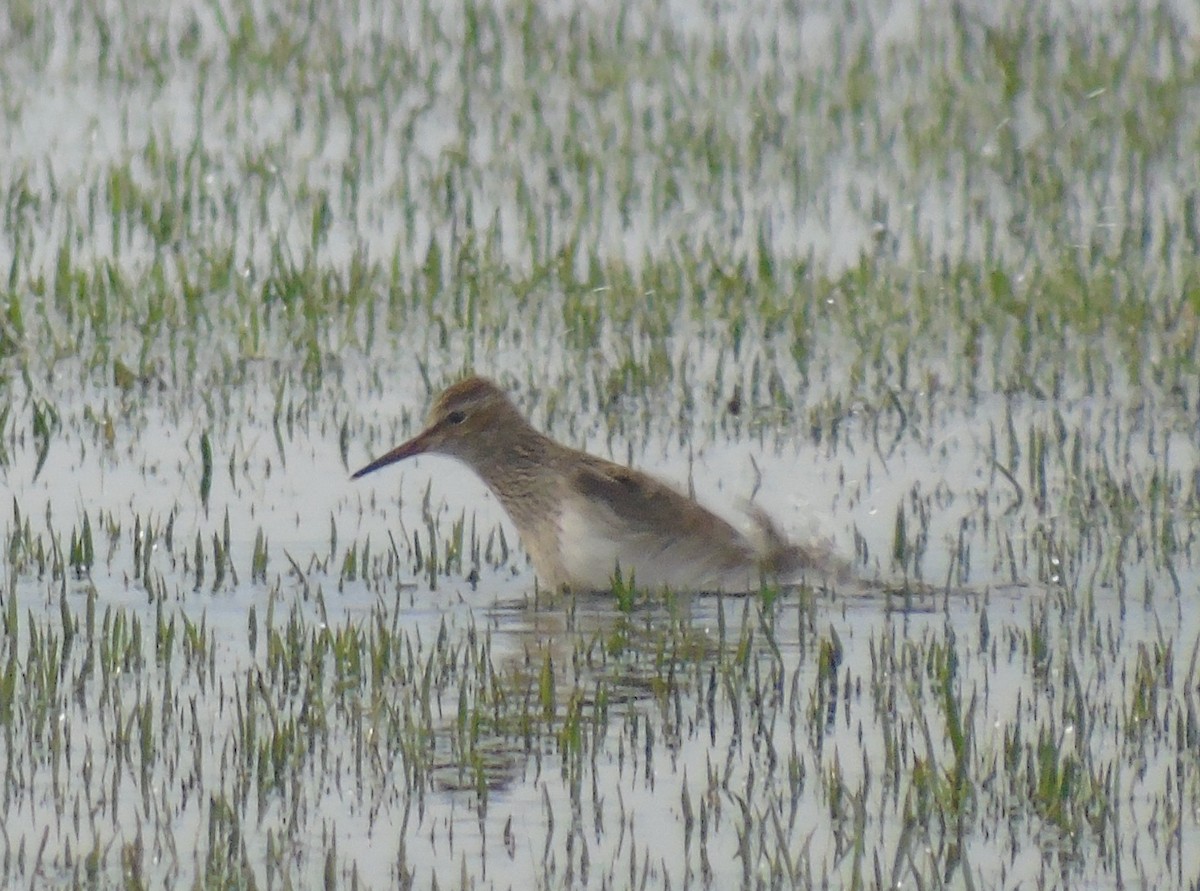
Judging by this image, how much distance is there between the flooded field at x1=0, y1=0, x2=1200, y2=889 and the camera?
18.5 feet

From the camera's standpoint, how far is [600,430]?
9789mm

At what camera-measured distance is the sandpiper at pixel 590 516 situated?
7867 millimetres

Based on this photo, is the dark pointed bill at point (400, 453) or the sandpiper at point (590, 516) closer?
the sandpiper at point (590, 516)

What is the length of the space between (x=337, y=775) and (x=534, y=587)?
2239mm

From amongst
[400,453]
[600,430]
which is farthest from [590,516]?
[600,430]

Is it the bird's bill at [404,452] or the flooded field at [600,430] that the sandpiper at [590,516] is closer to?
the bird's bill at [404,452]

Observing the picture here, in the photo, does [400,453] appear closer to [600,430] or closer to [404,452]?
[404,452]

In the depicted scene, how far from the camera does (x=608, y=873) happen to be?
5.24m

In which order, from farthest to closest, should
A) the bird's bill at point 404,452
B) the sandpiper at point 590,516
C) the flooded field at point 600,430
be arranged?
the bird's bill at point 404,452 < the sandpiper at point 590,516 < the flooded field at point 600,430

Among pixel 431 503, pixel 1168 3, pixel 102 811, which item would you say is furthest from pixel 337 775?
pixel 1168 3

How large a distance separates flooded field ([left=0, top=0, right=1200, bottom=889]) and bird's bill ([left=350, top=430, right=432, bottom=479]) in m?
0.27

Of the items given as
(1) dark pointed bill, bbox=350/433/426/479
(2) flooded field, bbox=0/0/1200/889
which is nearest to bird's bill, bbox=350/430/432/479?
(1) dark pointed bill, bbox=350/433/426/479

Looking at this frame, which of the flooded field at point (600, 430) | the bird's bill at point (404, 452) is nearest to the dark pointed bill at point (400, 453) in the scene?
the bird's bill at point (404, 452)

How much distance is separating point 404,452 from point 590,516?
2.24ft
